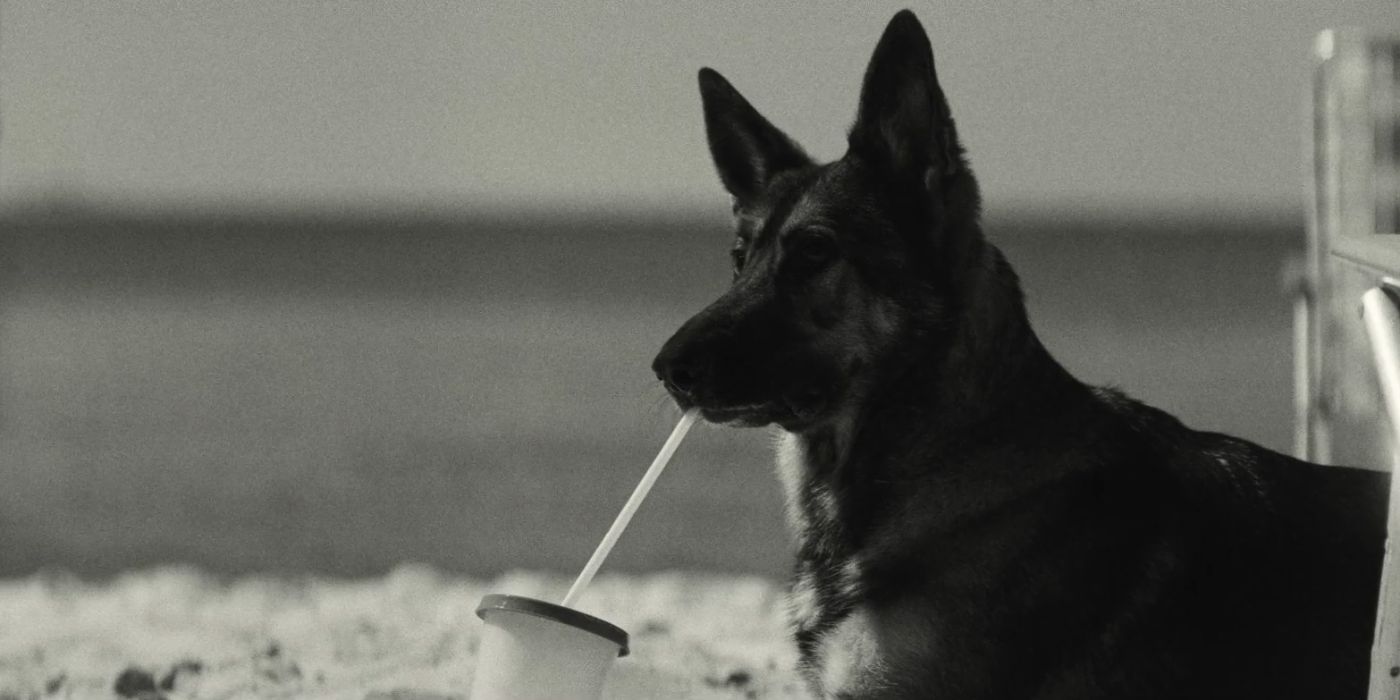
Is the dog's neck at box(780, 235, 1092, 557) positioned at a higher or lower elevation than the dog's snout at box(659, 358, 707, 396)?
lower

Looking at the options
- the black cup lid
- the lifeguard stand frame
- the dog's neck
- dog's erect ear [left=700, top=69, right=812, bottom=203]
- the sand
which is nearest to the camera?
the black cup lid

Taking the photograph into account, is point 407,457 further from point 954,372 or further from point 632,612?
point 954,372

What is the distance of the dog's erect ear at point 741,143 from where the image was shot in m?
2.38

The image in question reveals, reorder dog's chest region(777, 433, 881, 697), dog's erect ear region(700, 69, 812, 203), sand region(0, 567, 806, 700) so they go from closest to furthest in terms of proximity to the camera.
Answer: dog's chest region(777, 433, 881, 697), dog's erect ear region(700, 69, 812, 203), sand region(0, 567, 806, 700)

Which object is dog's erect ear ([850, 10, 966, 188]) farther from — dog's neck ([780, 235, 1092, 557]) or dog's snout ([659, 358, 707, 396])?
dog's snout ([659, 358, 707, 396])

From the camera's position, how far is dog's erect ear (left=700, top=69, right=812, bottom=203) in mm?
2379

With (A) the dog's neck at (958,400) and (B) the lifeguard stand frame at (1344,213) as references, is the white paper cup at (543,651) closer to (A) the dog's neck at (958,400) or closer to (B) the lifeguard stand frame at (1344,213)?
(A) the dog's neck at (958,400)

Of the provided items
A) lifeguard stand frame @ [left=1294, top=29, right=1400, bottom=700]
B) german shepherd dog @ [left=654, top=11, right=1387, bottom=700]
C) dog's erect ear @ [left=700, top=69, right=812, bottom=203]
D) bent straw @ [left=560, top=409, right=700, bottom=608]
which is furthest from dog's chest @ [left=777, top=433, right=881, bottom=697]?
lifeguard stand frame @ [left=1294, top=29, right=1400, bottom=700]

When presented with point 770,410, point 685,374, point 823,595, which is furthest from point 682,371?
point 823,595

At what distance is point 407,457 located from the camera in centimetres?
734

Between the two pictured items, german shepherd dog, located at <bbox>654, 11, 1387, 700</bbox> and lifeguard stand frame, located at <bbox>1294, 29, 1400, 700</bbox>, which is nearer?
A: german shepherd dog, located at <bbox>654, 11, 1387, 700</bbox>

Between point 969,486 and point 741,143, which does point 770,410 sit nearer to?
point 969,486

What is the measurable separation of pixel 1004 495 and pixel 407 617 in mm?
1913

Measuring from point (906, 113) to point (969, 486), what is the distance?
0.52 meters
